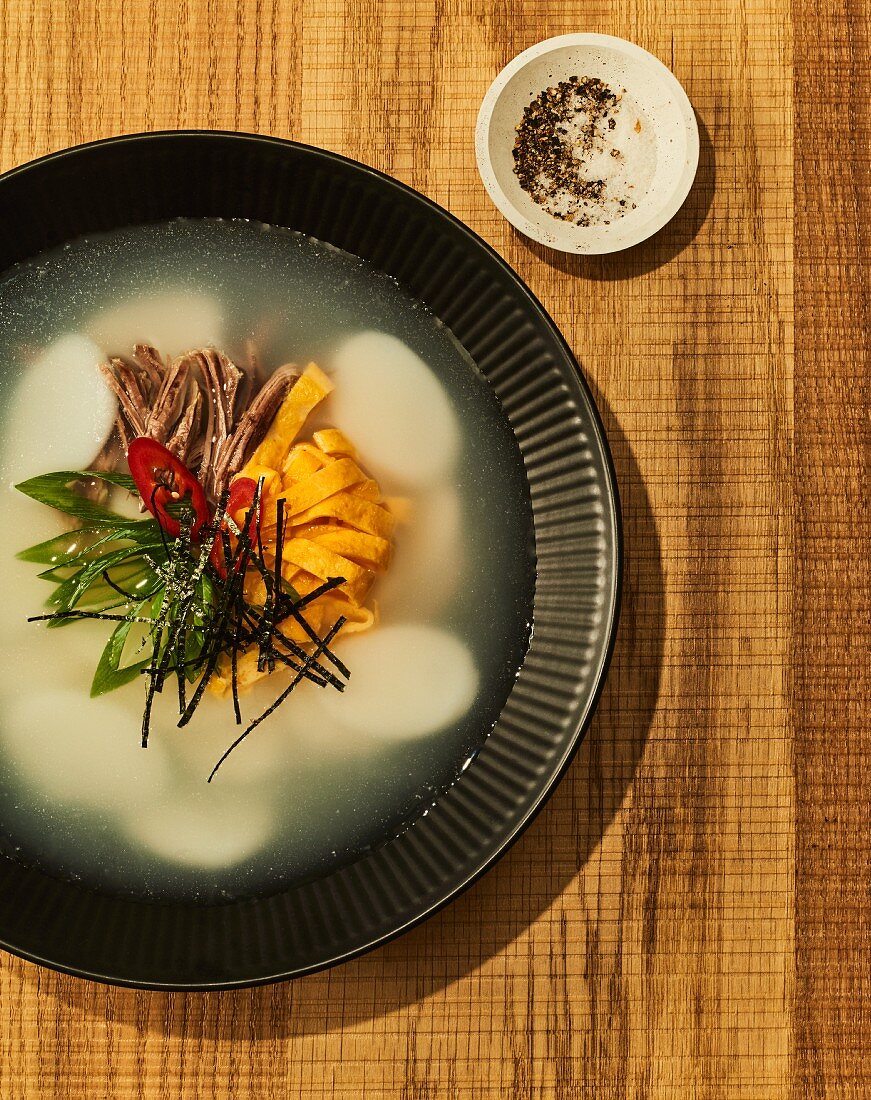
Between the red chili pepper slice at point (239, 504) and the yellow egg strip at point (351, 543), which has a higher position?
the red chili pepper slice at point (239, 504)

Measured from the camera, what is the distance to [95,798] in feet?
4.08

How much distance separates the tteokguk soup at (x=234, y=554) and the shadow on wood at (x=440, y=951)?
159mm

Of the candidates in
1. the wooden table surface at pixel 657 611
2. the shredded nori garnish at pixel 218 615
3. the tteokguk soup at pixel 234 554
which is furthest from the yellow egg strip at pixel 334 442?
the wooden table surface at pixel 657 611

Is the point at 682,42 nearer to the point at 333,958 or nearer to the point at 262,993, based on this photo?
the point at 333,958

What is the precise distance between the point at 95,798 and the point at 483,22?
3.89ft

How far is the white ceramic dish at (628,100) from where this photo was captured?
1271mm

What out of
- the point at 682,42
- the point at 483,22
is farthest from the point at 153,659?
the point at 682,42

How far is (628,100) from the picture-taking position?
1310mm

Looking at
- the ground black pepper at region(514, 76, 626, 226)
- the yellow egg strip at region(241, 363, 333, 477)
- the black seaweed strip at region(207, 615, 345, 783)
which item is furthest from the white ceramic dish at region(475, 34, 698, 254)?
the black seaweed strip at region(207, 615, 345, 783)

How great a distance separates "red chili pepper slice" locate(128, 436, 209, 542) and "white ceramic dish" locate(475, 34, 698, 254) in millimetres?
553

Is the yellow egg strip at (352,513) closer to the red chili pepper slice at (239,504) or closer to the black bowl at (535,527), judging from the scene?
the red chili pepper slice at (239,504)

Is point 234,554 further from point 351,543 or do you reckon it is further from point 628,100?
point 628,100

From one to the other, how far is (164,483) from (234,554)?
5.2 inches

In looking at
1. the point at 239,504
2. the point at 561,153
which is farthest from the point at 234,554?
the point at 561,153
